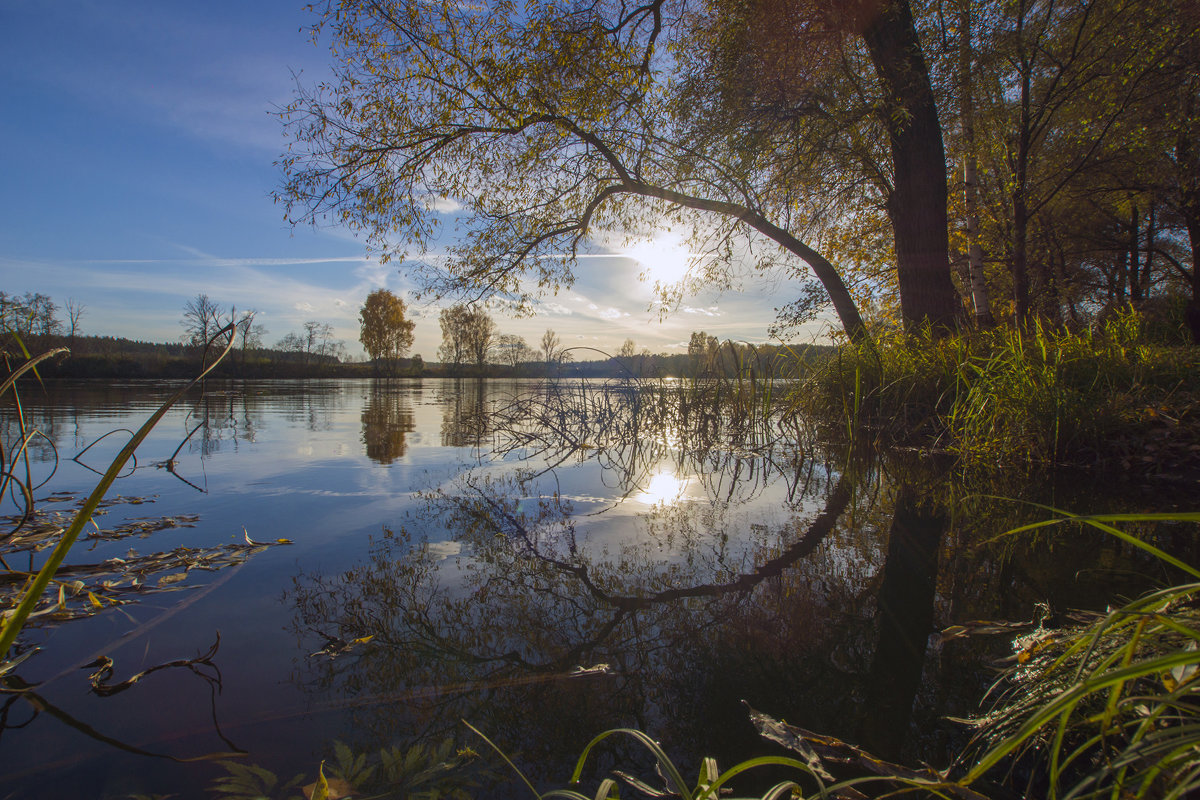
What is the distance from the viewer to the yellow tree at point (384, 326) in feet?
157

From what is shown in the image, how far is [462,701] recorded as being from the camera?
47.4 inches

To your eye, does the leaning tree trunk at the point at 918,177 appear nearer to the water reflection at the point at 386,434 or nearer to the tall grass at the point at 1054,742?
the water reflection at the point at 386,434

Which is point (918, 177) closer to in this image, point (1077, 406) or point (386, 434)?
point (1077, 406)

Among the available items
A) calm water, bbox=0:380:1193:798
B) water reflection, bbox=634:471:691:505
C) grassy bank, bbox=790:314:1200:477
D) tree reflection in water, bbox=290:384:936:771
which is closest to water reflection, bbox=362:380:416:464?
calm water, bbox=0:380:1193:798

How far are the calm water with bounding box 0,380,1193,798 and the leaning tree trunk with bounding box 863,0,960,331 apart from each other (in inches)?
→ 156

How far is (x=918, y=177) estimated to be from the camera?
21.9ft

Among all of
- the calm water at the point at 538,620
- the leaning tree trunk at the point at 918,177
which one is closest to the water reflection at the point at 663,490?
the calm water at the point at 538,620

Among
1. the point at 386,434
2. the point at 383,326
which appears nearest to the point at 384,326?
the point at 383,326

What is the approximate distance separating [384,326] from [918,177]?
4810cm

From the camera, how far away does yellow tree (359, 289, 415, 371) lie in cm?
4788

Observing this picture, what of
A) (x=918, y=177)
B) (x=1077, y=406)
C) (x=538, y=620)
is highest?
(x=918, y=177)

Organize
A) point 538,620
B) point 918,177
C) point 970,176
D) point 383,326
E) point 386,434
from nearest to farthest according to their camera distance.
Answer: point 538,620 → point 386,434 → point 918,177 → point 970,176 → point 383,326

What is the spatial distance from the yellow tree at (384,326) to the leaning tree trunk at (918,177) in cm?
4744

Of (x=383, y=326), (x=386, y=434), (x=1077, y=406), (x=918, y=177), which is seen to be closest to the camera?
(x=1077, y=406)
